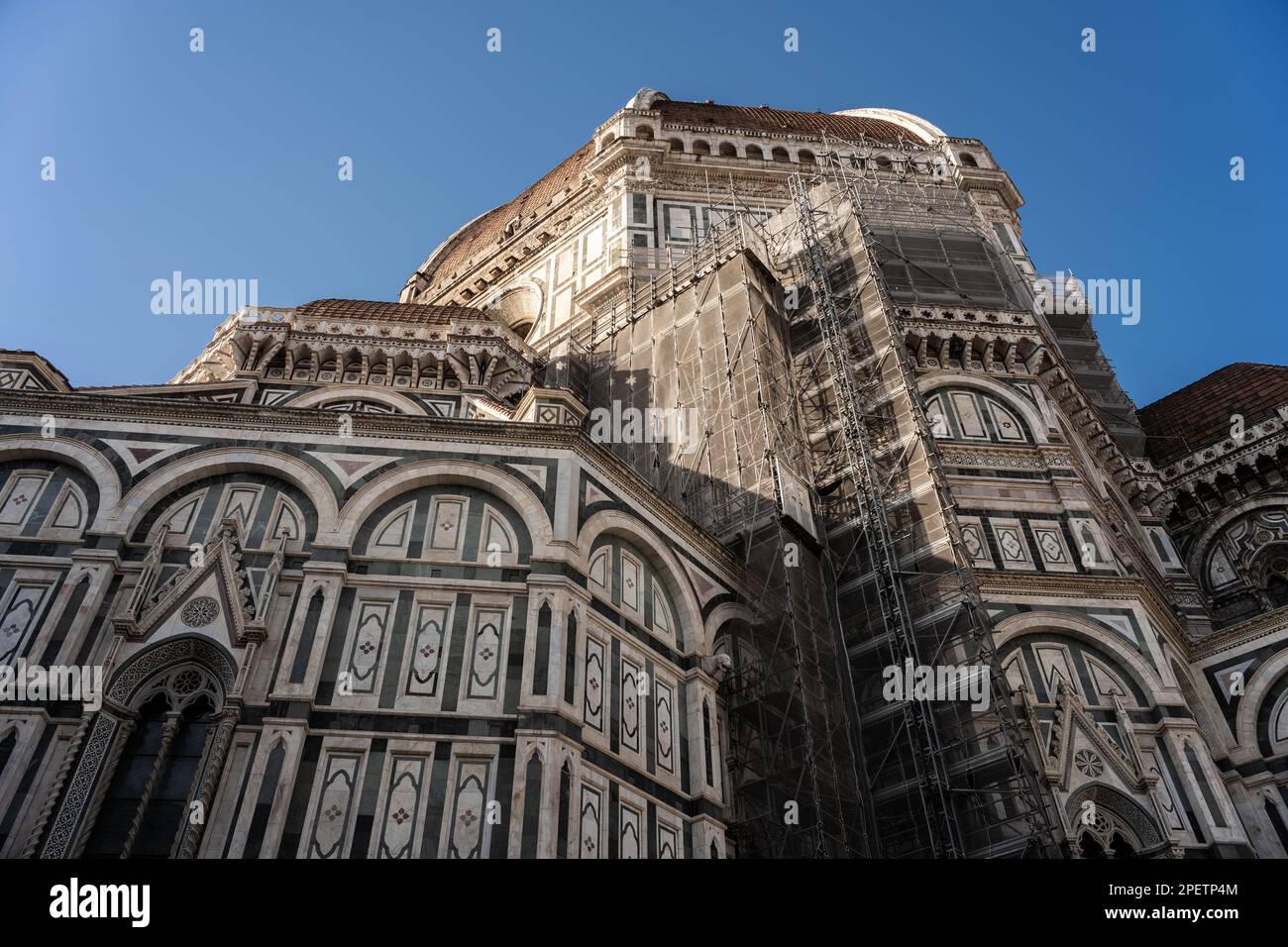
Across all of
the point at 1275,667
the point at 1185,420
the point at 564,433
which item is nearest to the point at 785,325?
the point at 564,433

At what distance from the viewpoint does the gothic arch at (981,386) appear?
2678 centimetres

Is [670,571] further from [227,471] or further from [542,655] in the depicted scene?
[227,471]

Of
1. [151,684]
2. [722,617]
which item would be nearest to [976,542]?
[722,617]

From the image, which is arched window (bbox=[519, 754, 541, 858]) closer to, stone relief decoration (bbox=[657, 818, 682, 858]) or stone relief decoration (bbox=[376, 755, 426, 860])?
stone relief decoration (bbox=[376, 755, 426, 860])

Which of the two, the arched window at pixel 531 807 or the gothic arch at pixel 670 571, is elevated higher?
the gothic arch at pixel 670 571

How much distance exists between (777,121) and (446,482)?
3016cm

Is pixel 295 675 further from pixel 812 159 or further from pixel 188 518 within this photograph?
pixel 812 159

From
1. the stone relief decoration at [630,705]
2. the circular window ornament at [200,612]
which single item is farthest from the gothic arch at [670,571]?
the circular window ornament at [200,612]

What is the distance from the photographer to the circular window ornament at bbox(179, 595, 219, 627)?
50.7ft

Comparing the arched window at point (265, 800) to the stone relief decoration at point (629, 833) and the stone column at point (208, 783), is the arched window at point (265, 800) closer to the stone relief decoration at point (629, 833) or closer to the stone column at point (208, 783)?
the stone column at point (208, 783)

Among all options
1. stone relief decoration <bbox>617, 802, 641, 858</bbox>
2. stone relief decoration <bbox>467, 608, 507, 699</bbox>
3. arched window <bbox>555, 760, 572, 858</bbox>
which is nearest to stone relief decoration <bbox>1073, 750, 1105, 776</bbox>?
stone relief decoration <bbox>617, 802, 641, 858</bbox>

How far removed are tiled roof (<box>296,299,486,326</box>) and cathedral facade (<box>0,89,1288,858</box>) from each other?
198mm

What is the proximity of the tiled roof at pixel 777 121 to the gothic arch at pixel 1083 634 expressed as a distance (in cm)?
2452

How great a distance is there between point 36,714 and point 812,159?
32295 mm
